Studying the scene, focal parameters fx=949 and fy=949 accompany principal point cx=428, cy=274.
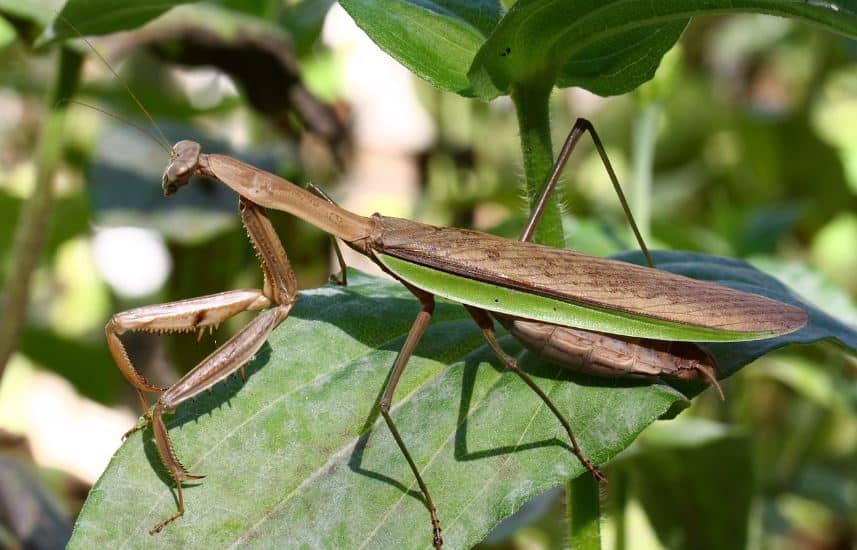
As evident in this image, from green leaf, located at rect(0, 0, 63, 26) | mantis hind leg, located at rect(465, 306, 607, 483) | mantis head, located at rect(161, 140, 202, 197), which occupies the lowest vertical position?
mantis hind leg, located at rect(465, 306, 607, 483)

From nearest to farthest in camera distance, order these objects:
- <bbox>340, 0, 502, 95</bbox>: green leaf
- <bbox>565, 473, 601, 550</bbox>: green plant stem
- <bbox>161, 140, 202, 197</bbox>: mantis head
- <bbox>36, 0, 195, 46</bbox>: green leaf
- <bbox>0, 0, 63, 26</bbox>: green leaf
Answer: <bbox>340, 0, 502, 95</bbox>: green leaf → <bbox>565, 473, 601, 550</bbox>: green plant stem → <bbox>36, 0, 195, 46</bbox>: green leaf → <bbox>161, 140, 202, 197</bbox>: mantis head → <bbox>0, 0, 63, 26</bbox>: green leaf

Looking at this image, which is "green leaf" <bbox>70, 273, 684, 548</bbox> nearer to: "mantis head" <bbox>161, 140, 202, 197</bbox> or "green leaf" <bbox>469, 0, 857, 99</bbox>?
"mantis head" <bbox>161, 140, 202, 197</bbox>

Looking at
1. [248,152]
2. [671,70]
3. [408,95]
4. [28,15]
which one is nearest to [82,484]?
[248,152]

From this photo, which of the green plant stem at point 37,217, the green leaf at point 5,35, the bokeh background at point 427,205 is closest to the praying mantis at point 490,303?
the bokeh background at point 427,205

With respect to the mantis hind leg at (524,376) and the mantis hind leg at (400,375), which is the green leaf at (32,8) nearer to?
the mantis hind leg at (400,375)

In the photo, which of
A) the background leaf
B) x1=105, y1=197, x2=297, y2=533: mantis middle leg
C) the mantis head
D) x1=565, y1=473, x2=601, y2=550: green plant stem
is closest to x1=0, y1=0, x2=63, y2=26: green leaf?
the mantis head

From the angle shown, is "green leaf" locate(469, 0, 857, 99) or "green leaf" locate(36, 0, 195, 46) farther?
"green leaf" locate(36, 0, 195, 46)

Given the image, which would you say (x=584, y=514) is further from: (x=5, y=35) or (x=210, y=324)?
(x=5, y=35)

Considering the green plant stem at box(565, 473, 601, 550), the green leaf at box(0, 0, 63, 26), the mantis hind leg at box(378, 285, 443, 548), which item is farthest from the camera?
the green leaf at box(0, 0, 63, 26)
